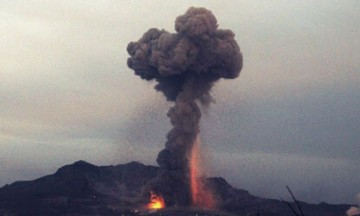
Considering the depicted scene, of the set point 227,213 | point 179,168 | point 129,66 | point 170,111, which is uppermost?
point 129,66

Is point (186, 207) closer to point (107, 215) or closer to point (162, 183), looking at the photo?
point (162, 183)

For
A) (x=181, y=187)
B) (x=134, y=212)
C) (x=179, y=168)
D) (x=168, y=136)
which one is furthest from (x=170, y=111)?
(x=134, y=212)

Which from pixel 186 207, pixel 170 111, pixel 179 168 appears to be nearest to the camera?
pixel 170 111

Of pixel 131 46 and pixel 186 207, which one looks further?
pixel 186 207

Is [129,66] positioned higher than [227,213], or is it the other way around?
[129,66]

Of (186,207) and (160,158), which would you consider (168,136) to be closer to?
(160,158)

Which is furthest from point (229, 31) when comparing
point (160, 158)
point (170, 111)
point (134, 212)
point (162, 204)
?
point (134, 212)

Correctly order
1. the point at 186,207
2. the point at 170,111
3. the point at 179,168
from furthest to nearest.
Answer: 1. the point at 186,207
2. the point at 179,168
3. the point at 170,111
